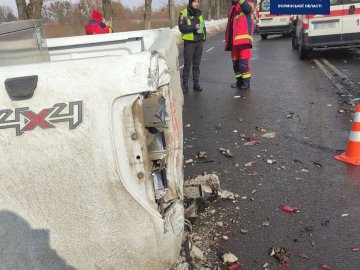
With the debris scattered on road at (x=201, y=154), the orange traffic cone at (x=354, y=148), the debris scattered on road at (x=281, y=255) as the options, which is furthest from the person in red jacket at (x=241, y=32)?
the debris scattered on road at (x=281, y=255)

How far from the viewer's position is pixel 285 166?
15.1 feet

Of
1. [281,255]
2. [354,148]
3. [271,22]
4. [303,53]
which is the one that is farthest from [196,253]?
[271,22]

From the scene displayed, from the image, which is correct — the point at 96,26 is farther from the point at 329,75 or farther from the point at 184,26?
the point at 329,75

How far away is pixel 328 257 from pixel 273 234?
47 centimetres

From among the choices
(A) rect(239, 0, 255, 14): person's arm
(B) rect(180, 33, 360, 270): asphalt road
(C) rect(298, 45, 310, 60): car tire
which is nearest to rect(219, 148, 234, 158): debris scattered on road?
(B) rect(180, 33, 360, 270): asphalt road

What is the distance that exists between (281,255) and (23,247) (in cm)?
188

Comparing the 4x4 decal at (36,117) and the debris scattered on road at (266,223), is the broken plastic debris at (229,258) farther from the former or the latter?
the 4x4 decal at (36,117)

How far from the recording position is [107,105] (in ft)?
5.86

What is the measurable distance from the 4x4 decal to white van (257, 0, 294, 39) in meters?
20.7

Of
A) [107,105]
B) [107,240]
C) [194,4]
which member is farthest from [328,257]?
[194,4]

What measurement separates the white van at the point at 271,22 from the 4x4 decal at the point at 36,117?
20.7 m

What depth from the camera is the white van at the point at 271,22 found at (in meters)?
21.0

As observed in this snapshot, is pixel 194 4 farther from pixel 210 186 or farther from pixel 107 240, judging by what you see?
pixel 107 240

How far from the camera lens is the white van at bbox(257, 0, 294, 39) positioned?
21.0 meters
